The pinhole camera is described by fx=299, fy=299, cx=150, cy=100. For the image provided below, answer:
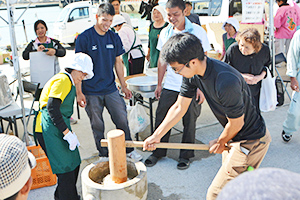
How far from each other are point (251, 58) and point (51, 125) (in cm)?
251

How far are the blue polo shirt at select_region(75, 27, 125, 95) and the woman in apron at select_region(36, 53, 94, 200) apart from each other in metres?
0.70

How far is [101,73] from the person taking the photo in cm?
354

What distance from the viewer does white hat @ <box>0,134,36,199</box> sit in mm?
1109

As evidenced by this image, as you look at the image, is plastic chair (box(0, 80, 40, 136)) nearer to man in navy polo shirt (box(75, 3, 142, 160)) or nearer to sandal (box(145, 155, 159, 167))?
man in navy polo shirt (box(75, 3, 142, 160))

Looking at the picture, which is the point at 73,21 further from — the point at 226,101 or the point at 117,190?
the point at 226,101

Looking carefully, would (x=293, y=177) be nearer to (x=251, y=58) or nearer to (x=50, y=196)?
(x=50, y=196)

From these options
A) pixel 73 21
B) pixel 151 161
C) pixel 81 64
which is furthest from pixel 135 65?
pixel 73 21

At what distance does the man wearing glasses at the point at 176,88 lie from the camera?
11.4 ft

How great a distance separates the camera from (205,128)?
4.80 m

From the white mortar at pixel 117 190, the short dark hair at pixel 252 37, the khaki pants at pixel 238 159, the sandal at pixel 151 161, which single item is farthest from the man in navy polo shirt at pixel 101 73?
the khaki pants at pixel 238 159

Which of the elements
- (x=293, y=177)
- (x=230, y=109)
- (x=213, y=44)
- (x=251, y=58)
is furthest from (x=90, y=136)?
(x=213, y=44)

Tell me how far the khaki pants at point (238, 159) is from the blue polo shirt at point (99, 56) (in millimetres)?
1799

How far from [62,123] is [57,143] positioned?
0.20 m

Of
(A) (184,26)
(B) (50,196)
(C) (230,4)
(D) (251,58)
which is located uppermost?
(C) (230,4)
